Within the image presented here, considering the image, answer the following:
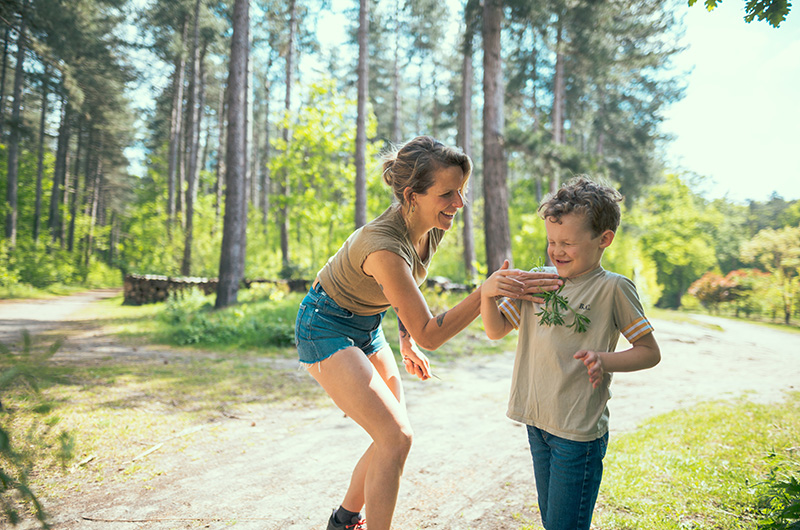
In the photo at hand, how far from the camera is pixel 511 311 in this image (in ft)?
7.83

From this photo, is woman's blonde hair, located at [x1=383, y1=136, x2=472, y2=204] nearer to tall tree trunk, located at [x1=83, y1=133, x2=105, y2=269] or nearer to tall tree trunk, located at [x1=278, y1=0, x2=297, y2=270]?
tall tree trunk, located at [x1=278, y1=0, x2=297, y2=270]

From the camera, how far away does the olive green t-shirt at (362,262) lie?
2.36 meters

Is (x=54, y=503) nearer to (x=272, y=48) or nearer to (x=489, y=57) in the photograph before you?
(x=489, y=57)

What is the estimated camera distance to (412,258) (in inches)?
99.7

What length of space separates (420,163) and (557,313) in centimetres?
103

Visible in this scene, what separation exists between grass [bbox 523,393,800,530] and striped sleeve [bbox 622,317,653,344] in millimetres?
1466

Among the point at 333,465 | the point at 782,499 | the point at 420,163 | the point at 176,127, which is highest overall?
the point at 176,127

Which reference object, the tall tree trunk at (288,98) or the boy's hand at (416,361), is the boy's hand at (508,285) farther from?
the tall tree trunk at (288,98)

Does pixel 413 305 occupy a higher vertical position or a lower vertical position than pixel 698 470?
higher

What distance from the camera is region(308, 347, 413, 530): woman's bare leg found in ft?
7.39

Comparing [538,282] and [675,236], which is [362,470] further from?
[675,236]

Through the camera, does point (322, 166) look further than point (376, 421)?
Yes

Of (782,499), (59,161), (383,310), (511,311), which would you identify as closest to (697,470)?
(782,499)

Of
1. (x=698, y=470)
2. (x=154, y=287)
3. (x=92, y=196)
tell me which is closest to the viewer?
(x=698, y=470)
